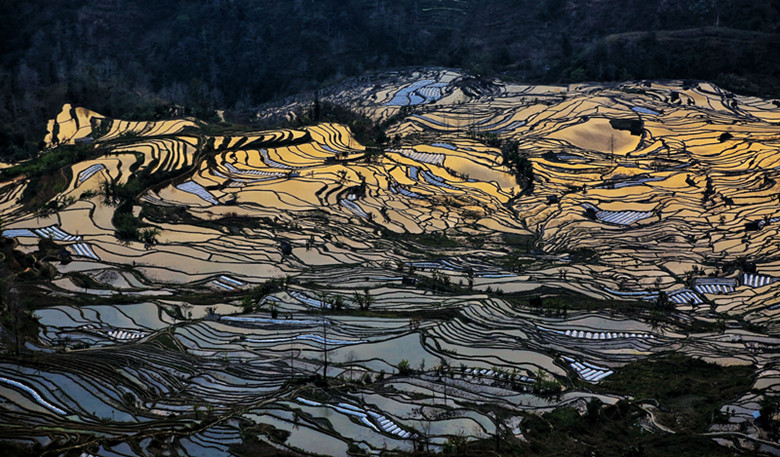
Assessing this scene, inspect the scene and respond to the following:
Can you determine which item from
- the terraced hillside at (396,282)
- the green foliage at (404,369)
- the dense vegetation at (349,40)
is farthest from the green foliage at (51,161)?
the green foliage at (404,369)

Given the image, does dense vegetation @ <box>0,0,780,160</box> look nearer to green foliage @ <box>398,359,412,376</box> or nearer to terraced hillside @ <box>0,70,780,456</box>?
terraced hillside @ <box>0,70,780,456</box>

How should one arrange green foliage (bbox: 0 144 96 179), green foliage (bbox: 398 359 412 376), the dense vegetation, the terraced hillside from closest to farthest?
1. the terraced hillside
2. green foliage (bbox: 398 359 412 376)
3. green foliage (bbox: 0 144 96 179)
4. the dense vegetation

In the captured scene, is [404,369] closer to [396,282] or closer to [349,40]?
[396,282]

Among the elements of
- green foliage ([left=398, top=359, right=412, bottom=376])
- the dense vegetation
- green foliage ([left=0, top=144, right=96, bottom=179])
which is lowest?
green foliage ([left=398, top=359, right=412, bottom=376])

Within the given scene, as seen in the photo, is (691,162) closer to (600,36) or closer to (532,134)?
(532,134)

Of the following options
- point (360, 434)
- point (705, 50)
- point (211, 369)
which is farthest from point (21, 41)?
point (360, 434)

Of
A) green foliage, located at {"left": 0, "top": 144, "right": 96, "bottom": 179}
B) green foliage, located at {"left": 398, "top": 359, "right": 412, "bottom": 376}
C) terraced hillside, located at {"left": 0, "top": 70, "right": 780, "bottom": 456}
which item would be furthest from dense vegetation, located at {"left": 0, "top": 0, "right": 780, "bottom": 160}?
green foliage, located at {"left": 398, "top": 359, "right": 412, "bottom": 376}

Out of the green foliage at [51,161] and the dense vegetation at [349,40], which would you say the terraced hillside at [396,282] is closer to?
the green foliage at [51,161]

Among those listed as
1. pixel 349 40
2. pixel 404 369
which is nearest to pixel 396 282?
pixel 404 369
